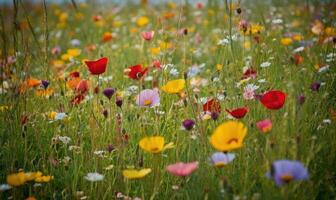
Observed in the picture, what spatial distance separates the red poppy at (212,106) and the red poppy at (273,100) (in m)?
0.36

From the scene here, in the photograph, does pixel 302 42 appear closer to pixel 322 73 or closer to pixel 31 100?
pixel 322 73

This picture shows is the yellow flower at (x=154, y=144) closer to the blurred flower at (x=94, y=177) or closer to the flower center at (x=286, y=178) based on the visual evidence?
the blurred flower at (x=94, y=177)

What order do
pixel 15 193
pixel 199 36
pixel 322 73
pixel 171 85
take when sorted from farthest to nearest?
pixel 199 36 < pixel 322 73 < pixel 171 85 < pixel 15 193

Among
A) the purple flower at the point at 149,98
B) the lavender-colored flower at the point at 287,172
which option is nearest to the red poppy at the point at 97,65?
the purple flower at the point at 149,98

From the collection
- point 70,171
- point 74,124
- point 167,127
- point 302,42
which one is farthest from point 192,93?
point 302,42

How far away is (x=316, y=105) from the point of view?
188 cm

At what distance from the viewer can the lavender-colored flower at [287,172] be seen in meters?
1.17

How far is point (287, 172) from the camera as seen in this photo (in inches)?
46.4

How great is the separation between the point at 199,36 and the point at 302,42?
1.09 m

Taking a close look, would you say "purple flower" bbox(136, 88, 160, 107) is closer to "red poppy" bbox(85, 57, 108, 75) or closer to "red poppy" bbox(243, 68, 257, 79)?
"red poppy" bbox(85, 57, 108, 75)

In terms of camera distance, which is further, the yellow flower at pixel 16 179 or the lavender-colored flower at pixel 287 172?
the yellow flower at pixel 16 179

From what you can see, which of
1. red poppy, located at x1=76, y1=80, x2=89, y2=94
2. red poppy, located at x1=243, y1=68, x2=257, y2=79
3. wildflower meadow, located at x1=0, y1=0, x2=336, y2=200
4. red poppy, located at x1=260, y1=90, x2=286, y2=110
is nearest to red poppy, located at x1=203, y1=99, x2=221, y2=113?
wildflower meadow, located at x1=0, y1=0, x2=336, y2=200

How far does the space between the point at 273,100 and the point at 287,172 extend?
0.35 meters

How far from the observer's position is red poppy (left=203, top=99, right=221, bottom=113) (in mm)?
1826
